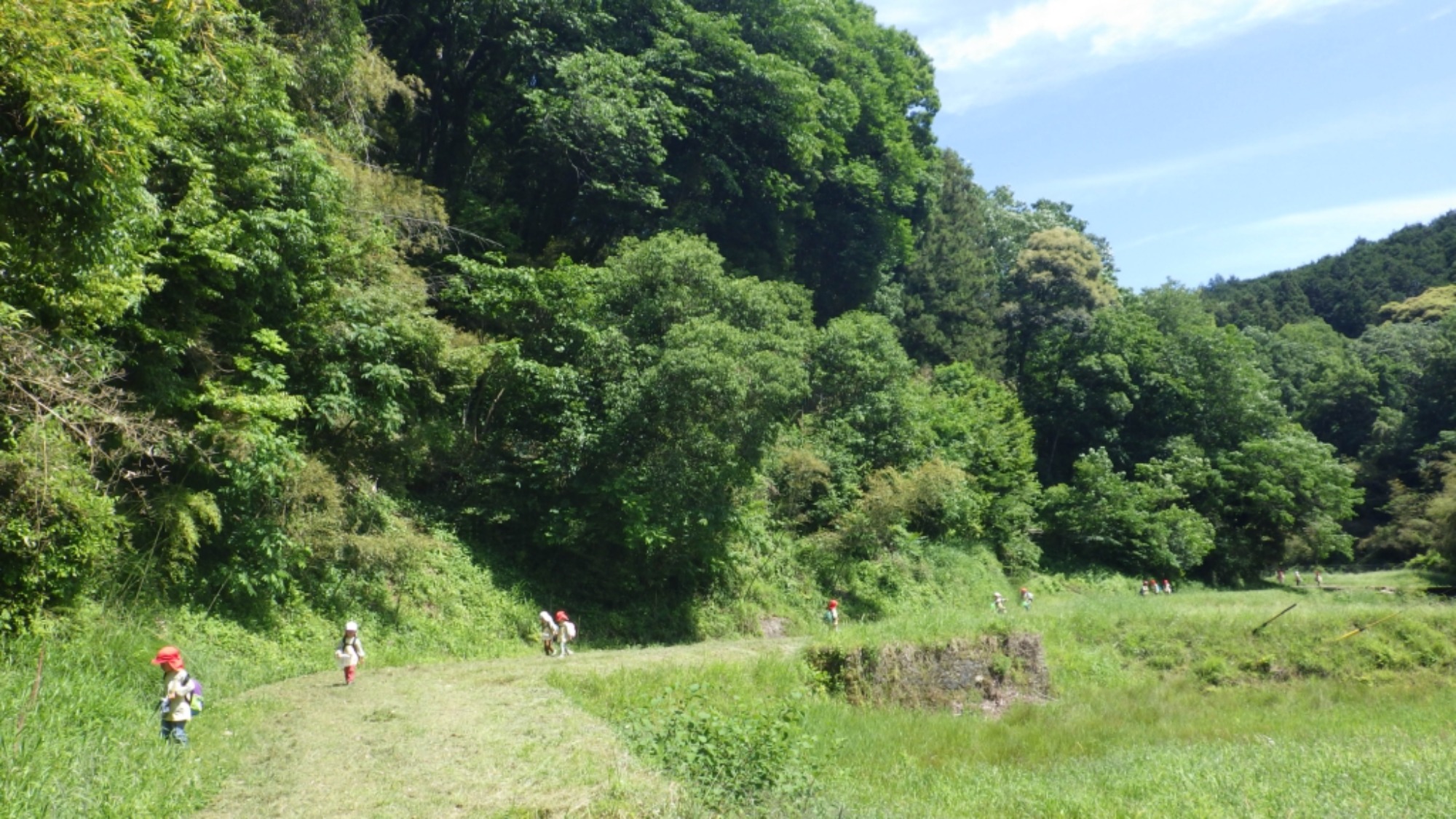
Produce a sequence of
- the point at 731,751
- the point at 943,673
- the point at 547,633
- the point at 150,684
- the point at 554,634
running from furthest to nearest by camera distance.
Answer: the point at 943,673 → the point at 554,634 → the point at 547,633 → the point at 150,684 → the point at 731,751

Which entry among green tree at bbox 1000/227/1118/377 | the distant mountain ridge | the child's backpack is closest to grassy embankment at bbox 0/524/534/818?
the child's backpack

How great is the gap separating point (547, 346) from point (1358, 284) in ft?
295

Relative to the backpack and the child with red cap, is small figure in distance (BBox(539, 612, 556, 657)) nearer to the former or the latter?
the backpack

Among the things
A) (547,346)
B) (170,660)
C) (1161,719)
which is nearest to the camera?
(170,660)

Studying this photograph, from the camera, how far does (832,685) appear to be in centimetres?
1619

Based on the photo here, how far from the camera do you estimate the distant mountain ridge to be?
7869 cm

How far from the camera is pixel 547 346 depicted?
21125mm

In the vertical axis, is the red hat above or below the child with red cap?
above

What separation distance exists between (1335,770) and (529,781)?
9.92 m

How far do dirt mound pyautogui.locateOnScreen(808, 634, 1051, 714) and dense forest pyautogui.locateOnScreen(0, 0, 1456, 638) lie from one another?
4.97 m

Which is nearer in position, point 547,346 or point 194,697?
point 194,697

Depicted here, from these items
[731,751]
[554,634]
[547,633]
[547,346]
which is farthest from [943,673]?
[547,346]

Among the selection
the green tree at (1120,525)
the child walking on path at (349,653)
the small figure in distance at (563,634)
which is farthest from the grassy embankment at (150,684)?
the green tree at (1120,525)

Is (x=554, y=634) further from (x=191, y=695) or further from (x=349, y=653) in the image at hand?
(x=191, y=695)
